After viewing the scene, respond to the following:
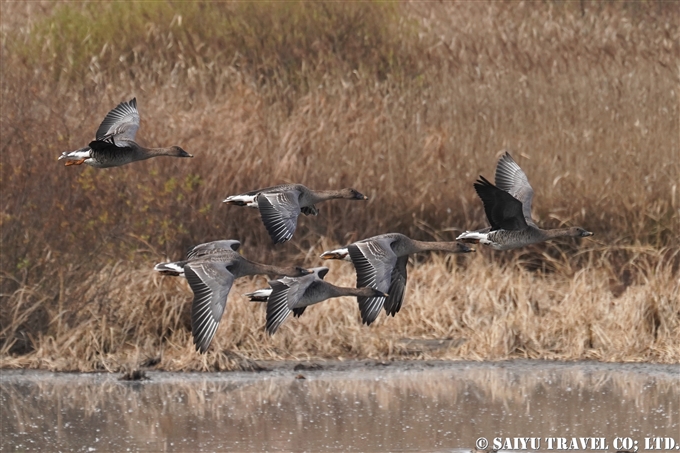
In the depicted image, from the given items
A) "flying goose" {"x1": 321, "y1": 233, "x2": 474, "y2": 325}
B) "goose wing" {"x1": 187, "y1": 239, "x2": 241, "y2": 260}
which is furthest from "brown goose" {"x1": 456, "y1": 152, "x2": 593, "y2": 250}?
"goose wing" {"x1": 187, "y1": 239, "x2": 241, "y2": 260}

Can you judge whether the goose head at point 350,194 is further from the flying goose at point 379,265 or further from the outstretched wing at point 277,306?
the outstretched wing at point 277,306

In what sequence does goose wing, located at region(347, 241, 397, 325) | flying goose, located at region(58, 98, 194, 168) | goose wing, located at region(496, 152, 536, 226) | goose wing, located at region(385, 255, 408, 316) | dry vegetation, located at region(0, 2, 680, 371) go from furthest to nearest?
dry vegetation, located at region(0, 2, 680, 371)
goose wing, located at region(496, 152, 536, 226)
goose wing, located at region(385, 255, 408, 316)
flying goose, located at region(58, 98, 194, 168)
goose wing, located at region(347, 241, 397, 325)

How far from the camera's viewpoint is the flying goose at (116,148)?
31.8 ft

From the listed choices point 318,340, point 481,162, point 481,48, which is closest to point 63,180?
point 318,340

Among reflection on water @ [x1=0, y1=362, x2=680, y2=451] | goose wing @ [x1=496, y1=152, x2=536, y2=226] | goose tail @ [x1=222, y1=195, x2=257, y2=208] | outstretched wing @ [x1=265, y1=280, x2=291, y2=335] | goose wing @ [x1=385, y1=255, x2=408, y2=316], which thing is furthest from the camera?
reflection on water @ [x1=0, y1=362, x2=680, y2=451]

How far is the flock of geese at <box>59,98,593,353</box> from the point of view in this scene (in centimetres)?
877

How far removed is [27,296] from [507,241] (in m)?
5.86

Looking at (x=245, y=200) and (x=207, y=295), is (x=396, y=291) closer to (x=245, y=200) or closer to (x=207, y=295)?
(x=245, y=200)

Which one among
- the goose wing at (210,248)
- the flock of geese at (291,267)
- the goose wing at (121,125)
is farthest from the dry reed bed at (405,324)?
the goose wing at (210,248)

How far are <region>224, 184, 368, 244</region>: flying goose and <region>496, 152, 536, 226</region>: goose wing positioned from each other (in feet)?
5.40

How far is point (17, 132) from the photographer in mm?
14172

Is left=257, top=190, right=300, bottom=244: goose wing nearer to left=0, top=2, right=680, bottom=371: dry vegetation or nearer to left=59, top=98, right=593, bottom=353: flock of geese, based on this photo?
left=59, top=98, right=593, bottom=353: flock of geese

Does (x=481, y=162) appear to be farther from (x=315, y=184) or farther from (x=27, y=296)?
(x=27, y=296)

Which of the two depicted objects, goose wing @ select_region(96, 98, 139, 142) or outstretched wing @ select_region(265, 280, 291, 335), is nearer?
outstretched wing @ select_region(265, 280, 291, 335)
